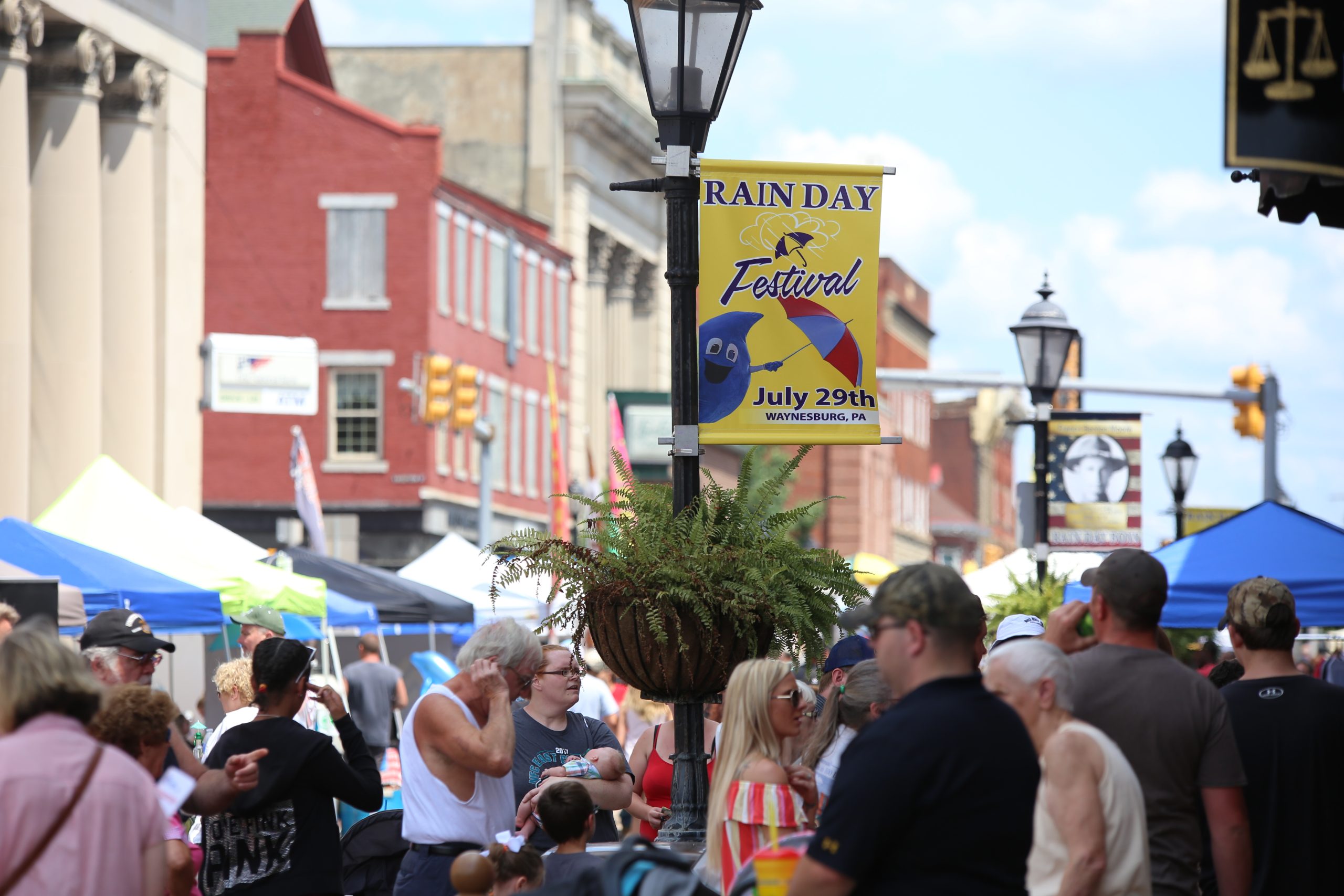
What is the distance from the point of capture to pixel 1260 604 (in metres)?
A: 6.79

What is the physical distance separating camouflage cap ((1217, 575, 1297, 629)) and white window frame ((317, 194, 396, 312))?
1468 inches

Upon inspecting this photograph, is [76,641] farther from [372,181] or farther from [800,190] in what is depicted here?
[372,181]

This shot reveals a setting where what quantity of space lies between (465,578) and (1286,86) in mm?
19001

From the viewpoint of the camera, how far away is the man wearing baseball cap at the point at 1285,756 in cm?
676

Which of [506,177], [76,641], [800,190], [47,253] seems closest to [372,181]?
[506,177]

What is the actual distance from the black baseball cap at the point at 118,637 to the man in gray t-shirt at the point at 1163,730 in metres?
4.28

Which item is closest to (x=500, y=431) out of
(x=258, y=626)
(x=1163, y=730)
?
(x=258, y=626)

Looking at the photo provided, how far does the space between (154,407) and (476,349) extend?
16.0m

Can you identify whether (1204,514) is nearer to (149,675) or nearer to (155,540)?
(155,540)

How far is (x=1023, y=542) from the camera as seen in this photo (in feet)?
61.4

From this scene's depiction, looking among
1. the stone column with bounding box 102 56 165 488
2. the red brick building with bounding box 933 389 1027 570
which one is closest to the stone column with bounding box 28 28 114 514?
the stone column with bounding box 102 56 165 488

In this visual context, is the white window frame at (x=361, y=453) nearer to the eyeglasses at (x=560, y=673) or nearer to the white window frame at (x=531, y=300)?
the white window frame at (x=531, y=300)

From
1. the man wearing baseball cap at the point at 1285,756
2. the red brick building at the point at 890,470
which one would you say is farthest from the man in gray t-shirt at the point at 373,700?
the red brick building at the point at 890,470

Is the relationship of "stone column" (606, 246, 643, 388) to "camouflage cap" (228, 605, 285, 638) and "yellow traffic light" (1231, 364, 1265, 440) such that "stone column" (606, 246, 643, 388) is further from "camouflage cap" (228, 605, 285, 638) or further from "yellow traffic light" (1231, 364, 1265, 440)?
"camouflage cap" (228, 605, 285, 638)
